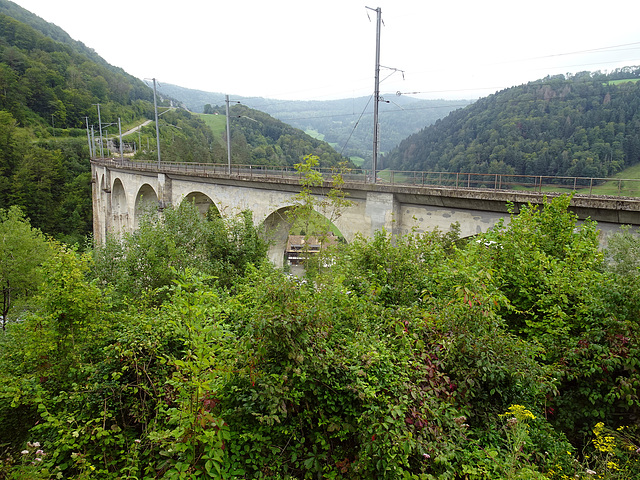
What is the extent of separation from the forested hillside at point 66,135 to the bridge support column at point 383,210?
23.3 meters

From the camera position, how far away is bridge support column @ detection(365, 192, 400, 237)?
14.2 meters

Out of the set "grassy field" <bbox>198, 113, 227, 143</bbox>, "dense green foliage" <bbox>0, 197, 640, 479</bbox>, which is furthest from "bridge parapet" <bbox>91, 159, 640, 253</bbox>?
"grassy field" <bbox>198, 113, 227, 143</bbox>

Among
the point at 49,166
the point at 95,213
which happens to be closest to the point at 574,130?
the point at 95,213

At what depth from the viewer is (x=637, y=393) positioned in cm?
491

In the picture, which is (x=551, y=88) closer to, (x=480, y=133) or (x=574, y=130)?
(x=574, y=130)

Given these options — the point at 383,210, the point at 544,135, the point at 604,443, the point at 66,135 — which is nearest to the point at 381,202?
the point at 383,210

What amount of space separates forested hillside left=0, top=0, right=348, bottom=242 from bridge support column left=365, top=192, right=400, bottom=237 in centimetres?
2331

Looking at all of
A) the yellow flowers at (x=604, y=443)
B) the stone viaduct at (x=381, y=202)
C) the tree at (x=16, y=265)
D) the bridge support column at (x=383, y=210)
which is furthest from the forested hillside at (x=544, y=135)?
the tree at (x=16, y=265)

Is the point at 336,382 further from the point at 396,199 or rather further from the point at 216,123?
the point at 216,123

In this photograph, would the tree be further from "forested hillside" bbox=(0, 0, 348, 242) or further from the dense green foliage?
"forested hillside" bbox=(0, 0, 348, 242)

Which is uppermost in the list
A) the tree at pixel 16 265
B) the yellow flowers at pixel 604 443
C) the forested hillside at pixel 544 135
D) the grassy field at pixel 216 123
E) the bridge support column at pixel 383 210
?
the grassy field at pixel 216 123

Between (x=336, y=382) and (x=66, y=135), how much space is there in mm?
115092

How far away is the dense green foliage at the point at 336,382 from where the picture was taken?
148 inches

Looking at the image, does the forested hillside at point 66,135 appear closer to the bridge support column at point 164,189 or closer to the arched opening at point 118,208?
the bridge support column at point 164,189
